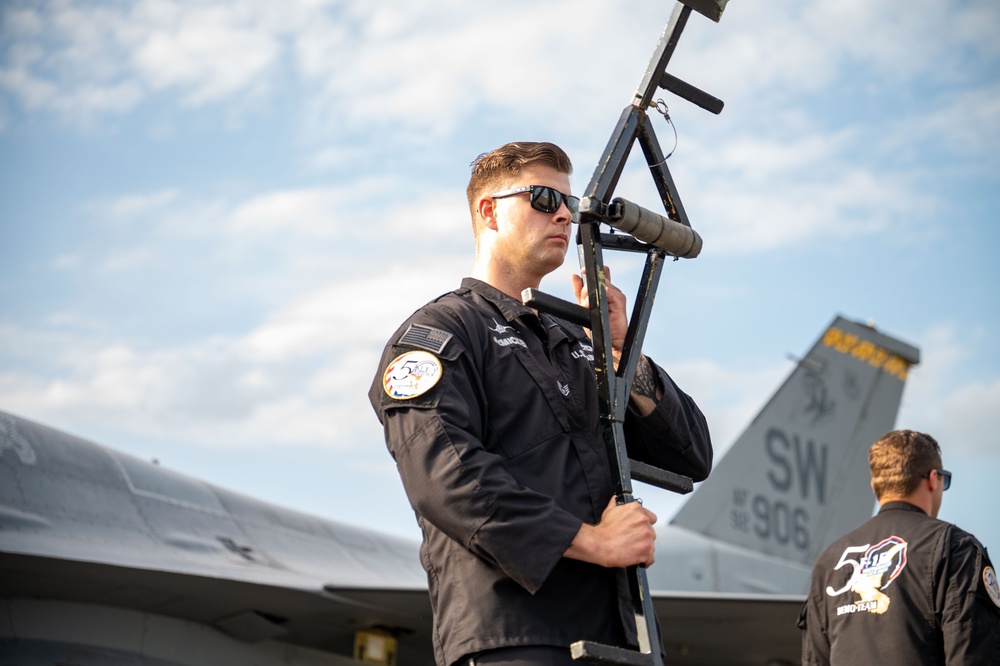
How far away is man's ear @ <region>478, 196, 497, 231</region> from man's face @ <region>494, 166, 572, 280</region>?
0.05 feet

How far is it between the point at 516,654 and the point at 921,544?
1.57 m

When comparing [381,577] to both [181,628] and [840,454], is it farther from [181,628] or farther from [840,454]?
[840,454]

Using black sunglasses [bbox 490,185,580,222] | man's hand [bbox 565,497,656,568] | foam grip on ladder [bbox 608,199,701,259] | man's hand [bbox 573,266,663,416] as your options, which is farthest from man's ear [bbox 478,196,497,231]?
man's hand [bbox 565,497,656,568]

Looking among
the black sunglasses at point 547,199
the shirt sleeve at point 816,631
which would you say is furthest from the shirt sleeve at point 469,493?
the shirt sleeve at point 816,631

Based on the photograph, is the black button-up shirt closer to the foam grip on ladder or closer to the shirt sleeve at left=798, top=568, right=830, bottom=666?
the foam grip on ladder

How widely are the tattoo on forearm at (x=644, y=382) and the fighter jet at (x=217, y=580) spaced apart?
4.33 metres

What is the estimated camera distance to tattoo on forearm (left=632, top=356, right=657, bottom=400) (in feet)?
7.34

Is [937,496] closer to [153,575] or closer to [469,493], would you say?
[469,493]

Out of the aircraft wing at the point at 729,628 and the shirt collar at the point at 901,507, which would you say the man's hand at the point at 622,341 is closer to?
the shirt collar at the point at 901,507

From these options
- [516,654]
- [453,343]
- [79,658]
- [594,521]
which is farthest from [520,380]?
[79,658]

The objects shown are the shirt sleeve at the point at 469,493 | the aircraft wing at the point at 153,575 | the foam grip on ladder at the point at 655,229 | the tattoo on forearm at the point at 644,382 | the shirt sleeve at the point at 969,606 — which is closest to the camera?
the shirt sleeve at the point at 469,493

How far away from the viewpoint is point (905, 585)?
2902mm

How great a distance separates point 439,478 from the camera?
1.88 m

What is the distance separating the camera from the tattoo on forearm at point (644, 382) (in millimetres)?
2238
